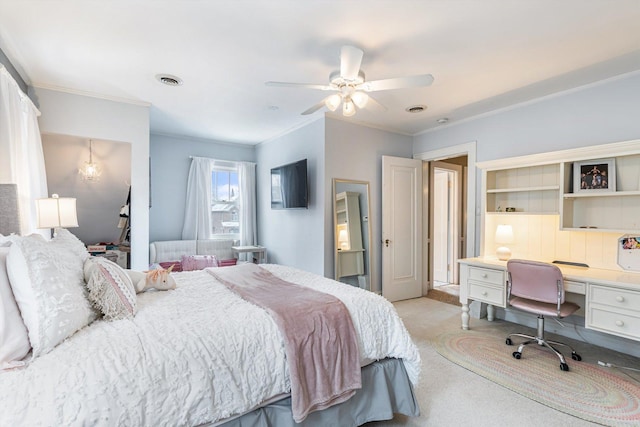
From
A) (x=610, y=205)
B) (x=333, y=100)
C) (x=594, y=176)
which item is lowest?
(x=610, y=205)

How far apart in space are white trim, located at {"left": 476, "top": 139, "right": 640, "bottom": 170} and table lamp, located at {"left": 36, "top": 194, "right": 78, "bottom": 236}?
4.12 m

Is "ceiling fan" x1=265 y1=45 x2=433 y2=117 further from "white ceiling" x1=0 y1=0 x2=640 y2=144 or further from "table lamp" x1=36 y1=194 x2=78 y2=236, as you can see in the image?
"table lamp" x1=36 y1=194 x2=78 y2=236

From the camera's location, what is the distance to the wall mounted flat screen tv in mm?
4219

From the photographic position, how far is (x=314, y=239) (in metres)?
4.24

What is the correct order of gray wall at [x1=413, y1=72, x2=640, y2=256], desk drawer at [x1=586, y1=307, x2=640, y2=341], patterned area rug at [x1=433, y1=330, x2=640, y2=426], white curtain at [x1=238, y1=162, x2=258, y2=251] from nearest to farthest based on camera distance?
patterned area rug at [x1=433, y1=330, x2=640, y2=426] < desk drawer at [x1=586, y1=307, x2=640, y2=341] < gray wall at [x1=413, y1=72, x2=640, y2=256] < white curtain at [x1=238, y1=162, x2=258, y2=251]

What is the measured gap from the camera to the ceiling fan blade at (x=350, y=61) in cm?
208

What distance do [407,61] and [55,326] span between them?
2845 mm

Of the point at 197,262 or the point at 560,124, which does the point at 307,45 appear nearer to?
the point at 560,124

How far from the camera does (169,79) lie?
293 centimetres

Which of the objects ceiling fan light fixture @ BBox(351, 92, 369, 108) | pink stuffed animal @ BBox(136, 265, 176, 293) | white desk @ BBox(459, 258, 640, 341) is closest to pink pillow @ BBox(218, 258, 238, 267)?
pink stuffed animal @ BBox(136, 265, 176, 293)

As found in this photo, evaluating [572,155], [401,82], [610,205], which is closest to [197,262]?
[401,82]

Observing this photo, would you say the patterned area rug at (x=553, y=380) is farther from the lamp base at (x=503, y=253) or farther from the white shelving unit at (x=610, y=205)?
the white shelving unit at (x=610, y=205)

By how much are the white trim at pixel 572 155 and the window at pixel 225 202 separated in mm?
3968

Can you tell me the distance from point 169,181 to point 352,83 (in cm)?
376
